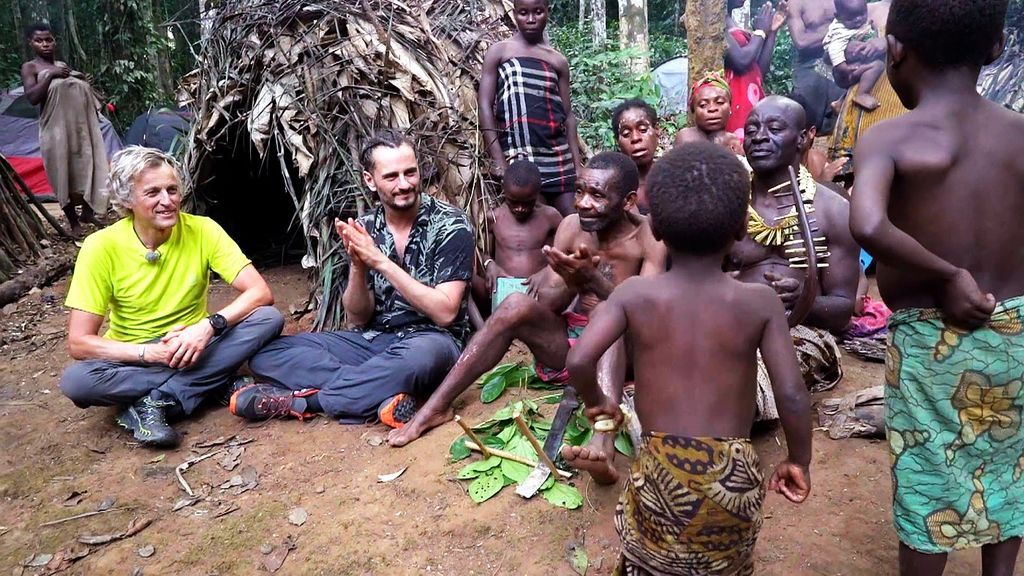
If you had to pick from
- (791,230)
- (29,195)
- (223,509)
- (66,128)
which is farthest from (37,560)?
(66,128)

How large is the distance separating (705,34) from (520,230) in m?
2.88

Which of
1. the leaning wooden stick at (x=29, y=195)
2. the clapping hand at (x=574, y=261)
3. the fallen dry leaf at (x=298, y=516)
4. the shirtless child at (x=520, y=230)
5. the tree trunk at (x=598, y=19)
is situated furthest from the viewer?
the tree trunk at (x=598, y=19)

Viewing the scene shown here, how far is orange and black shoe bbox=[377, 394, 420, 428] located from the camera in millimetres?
3191

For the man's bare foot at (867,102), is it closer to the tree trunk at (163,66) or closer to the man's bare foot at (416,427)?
the man's bare foot at (416,427)

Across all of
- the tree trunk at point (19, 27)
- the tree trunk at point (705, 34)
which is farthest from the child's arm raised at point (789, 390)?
the tree trunk at point (19, 27)

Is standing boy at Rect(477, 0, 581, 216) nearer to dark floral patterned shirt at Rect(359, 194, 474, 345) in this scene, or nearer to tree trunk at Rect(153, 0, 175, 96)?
dark floral patterned shirt at Rect(359, 194, 474, 345)

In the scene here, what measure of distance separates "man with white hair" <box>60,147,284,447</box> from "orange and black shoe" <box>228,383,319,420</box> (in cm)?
19

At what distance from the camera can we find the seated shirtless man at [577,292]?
2.94 meters

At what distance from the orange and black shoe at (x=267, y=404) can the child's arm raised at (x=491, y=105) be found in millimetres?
1914

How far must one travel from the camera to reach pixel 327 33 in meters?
4.58

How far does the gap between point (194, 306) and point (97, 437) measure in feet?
2.56

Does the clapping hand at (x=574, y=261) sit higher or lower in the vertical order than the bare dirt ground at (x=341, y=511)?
higher

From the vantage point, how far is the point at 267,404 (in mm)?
3400

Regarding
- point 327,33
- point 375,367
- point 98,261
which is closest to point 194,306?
point 98,261
